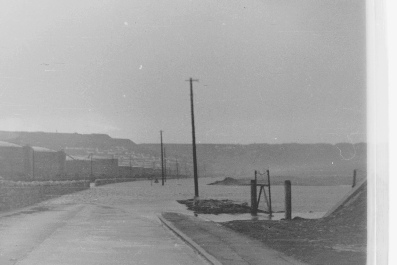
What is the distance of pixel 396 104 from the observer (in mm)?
4523

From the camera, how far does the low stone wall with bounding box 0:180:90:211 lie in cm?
675

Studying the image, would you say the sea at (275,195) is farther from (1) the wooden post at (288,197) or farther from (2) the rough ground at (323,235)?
(2) the rough ground at (323,235)

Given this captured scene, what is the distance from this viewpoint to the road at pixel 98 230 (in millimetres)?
6316

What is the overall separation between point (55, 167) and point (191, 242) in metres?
1.81

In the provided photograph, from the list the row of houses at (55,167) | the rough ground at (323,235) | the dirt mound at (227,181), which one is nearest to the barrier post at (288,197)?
the rough ground at (323,235)

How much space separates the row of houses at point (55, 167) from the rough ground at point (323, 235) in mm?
1868

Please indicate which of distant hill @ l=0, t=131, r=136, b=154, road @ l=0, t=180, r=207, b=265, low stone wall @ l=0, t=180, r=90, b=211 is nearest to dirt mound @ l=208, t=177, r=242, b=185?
road @ l=0, t=180, r=207, b=265


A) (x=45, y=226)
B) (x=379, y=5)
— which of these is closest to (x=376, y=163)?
(x=379, y=5)

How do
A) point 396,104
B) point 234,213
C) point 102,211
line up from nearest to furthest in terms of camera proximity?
point 396,104, point 102,211, point 234,213

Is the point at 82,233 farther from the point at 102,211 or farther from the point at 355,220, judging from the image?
the point at 355,220

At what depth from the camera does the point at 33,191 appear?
705 cm

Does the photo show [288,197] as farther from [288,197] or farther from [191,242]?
[191,242]

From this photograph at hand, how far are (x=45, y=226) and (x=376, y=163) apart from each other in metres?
4.55

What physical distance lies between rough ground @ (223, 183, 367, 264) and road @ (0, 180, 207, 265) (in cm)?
115
